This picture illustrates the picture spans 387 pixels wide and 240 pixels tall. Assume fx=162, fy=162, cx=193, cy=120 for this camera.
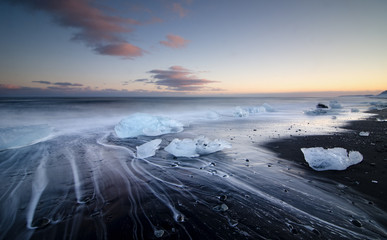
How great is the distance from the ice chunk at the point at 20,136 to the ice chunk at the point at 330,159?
9.73 metres

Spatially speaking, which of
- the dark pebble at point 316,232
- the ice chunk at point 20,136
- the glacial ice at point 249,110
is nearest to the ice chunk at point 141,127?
the ice chunk at point 20,136

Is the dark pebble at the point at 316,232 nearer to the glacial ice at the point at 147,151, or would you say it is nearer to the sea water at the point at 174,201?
the sea water at the point at 174,201

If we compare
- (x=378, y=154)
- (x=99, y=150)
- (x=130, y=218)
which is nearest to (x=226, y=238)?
(x=130, y=218)

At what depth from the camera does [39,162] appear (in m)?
4.63

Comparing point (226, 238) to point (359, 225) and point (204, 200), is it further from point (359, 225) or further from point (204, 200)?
point (359, 225)

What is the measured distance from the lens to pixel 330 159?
13.0 feet

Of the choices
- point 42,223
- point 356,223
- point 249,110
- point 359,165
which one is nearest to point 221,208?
point 356,223

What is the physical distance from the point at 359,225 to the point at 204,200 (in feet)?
7.27

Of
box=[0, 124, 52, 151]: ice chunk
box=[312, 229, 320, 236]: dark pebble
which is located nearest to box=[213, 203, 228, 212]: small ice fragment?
box=[312, 229, 320, 236]: dark pebble

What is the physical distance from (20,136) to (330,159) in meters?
10.4

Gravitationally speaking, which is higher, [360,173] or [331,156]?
[331,156]

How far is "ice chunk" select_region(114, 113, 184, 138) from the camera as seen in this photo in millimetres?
8120

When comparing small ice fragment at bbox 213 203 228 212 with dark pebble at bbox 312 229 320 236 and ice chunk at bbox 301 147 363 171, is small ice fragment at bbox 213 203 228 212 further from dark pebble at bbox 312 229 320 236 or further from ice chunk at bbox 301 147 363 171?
ice chunk at bbox 301 147 363 171

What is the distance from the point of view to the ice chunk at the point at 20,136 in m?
5.82
